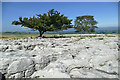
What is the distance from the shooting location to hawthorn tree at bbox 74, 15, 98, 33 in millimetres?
38219

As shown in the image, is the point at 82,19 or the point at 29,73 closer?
the point at 29,73

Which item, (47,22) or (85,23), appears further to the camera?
(85,23)

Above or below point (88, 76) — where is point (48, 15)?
above

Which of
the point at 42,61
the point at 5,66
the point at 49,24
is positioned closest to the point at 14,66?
the point at 5,66

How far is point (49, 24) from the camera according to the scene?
1883 cm

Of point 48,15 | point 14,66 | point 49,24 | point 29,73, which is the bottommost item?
point 29,73

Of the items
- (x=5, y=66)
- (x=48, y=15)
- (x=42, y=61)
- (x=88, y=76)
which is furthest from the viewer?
(x=48, y=15)

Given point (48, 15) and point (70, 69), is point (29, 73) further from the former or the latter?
point (48, 15)

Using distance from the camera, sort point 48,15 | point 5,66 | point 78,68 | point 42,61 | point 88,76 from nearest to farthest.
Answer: point 88,76 < point 5,66 < point 78,68 < point 42,61 < point 48,15

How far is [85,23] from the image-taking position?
38.8m

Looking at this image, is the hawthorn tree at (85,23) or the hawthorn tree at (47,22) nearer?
the hawthorn tree at (47,22)

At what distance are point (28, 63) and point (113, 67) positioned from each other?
2588mm

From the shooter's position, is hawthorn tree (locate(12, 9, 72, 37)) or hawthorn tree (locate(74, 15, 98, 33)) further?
hawthorn tree (locate(74, 15, 98, 33))

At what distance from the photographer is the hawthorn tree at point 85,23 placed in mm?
38219
